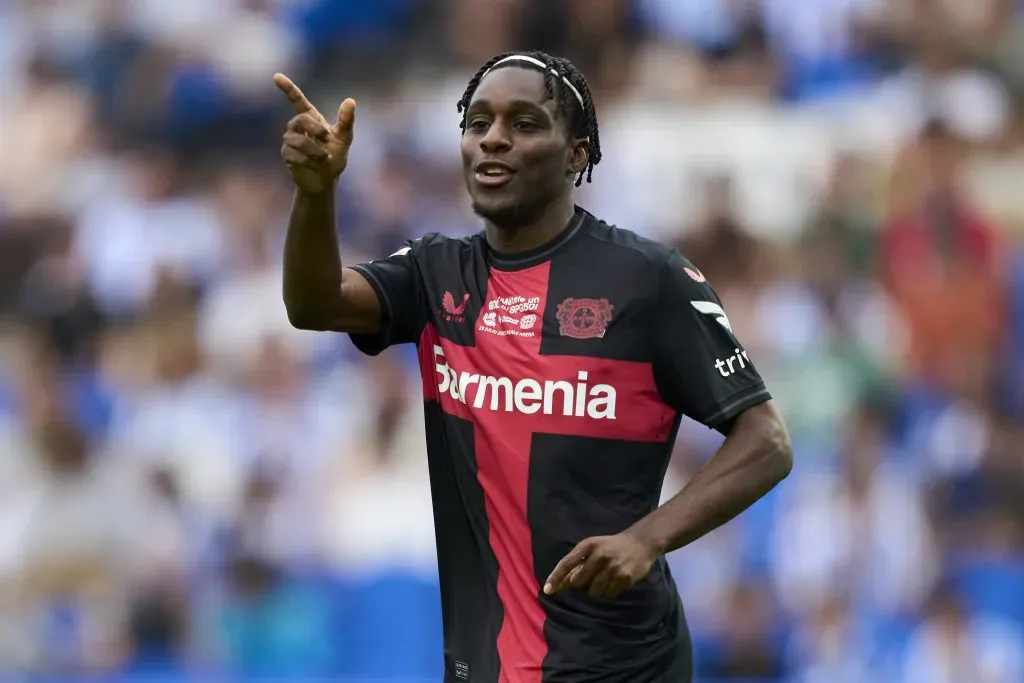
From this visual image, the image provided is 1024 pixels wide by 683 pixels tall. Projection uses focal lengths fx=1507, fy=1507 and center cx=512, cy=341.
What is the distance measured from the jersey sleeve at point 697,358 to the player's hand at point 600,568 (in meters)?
0.53

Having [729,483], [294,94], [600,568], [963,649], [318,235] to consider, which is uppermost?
[294,94]

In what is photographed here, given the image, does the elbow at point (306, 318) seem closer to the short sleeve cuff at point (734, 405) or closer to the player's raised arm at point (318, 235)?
the player's raised arm at point (318, 235)

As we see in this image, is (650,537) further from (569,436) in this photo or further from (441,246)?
(441,246)

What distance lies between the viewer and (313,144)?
13.0ft

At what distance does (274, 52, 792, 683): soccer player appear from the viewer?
4.09 meters

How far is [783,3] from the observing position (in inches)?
442

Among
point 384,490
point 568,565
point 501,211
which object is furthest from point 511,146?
point 384,490

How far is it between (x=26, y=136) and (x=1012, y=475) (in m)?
7.41

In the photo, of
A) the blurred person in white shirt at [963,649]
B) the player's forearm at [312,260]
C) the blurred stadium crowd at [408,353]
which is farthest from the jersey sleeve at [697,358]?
the blurred person in white shirt at [963,649]

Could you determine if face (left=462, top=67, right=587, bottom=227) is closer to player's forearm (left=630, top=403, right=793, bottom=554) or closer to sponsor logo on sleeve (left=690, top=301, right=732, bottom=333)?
sponsor logo on sleeve (left=690, top=301, right=732, bottom=333)

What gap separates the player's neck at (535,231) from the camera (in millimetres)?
4375

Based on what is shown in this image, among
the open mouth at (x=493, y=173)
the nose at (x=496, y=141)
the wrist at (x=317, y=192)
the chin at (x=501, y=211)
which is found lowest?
the chin at (x=501, y=211)

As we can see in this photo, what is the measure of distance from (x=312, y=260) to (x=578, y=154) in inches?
34.6

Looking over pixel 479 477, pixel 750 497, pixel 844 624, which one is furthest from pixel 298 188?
pixel 844 624
